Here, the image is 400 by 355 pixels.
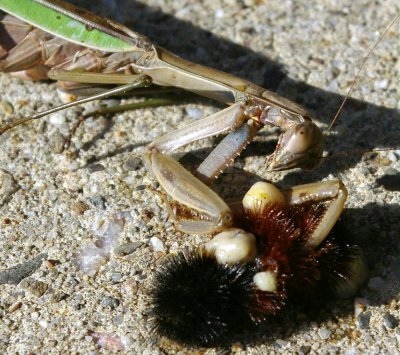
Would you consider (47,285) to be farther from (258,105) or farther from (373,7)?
(373,7)

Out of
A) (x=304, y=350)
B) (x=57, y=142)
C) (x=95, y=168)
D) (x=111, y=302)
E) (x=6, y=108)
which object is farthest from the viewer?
(x=6, y=108)

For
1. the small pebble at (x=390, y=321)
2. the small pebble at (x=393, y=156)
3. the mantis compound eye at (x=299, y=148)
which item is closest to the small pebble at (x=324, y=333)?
the small pebble at (x=390, y=321)

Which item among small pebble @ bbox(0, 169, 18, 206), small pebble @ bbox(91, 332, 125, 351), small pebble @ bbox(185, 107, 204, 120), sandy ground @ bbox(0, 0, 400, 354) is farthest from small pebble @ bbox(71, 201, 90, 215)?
small pebble @ bbox(185, 107, 204, 120)

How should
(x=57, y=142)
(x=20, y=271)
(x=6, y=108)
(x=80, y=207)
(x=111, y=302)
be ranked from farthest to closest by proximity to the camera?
(x=6, y=108) < (x=57, y=142) < (x=80, y=207) < (x=20, y=271) < (x=111, y=302)

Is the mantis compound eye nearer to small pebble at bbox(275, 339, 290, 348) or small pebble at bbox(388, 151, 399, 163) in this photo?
small pebble at bbox(388, 151, 399, 163)

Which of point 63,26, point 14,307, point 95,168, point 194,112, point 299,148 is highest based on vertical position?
point 63,26

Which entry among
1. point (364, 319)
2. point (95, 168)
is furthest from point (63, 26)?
Answer: point (364, 319)

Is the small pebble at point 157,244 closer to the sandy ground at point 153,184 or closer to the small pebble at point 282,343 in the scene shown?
the sandy ground at point 153,184

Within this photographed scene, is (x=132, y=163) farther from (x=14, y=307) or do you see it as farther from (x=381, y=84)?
(x=381, y=84)
